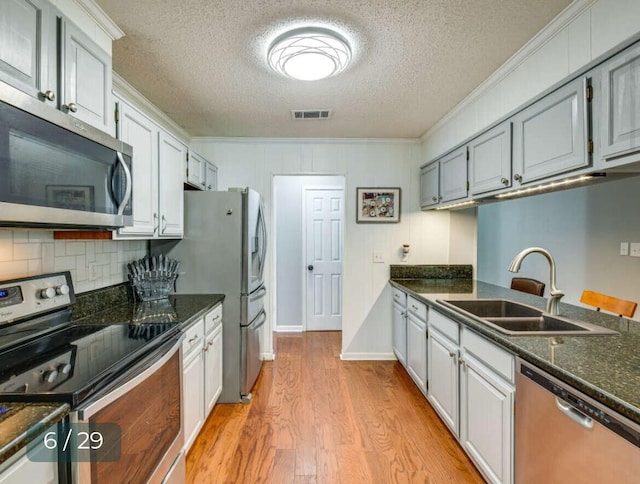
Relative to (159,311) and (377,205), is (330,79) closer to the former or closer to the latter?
(377,205)

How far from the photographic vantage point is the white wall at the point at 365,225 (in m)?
3.43

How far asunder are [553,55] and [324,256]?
3.36 meters

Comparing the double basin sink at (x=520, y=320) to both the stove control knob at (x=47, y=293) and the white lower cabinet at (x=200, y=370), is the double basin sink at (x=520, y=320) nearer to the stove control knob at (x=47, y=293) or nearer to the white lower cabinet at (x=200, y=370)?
the white lower cabinet at (x=200, y=370)

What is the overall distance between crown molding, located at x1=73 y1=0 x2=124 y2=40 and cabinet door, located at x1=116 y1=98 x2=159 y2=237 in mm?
318

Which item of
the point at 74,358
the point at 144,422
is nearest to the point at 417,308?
the point at 144,422

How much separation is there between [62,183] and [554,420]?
6.43 ft

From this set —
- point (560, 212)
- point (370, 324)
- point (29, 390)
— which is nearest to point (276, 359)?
point (370, 324)

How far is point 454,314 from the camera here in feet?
6.33

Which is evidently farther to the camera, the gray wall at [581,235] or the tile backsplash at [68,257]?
the gray wall at [581,235]

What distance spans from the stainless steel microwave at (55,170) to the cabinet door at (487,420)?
1.90 metres

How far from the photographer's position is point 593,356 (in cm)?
121

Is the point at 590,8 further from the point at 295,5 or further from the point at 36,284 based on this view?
the point at 36,284

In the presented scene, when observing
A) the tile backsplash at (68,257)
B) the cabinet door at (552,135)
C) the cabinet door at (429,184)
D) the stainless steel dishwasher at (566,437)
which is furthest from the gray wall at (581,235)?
the tile backsplash at (68,257)

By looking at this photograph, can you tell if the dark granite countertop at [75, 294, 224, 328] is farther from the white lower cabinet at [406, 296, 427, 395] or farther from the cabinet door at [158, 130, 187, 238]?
the white lower cabinet at [406, 296, 427, 395]
